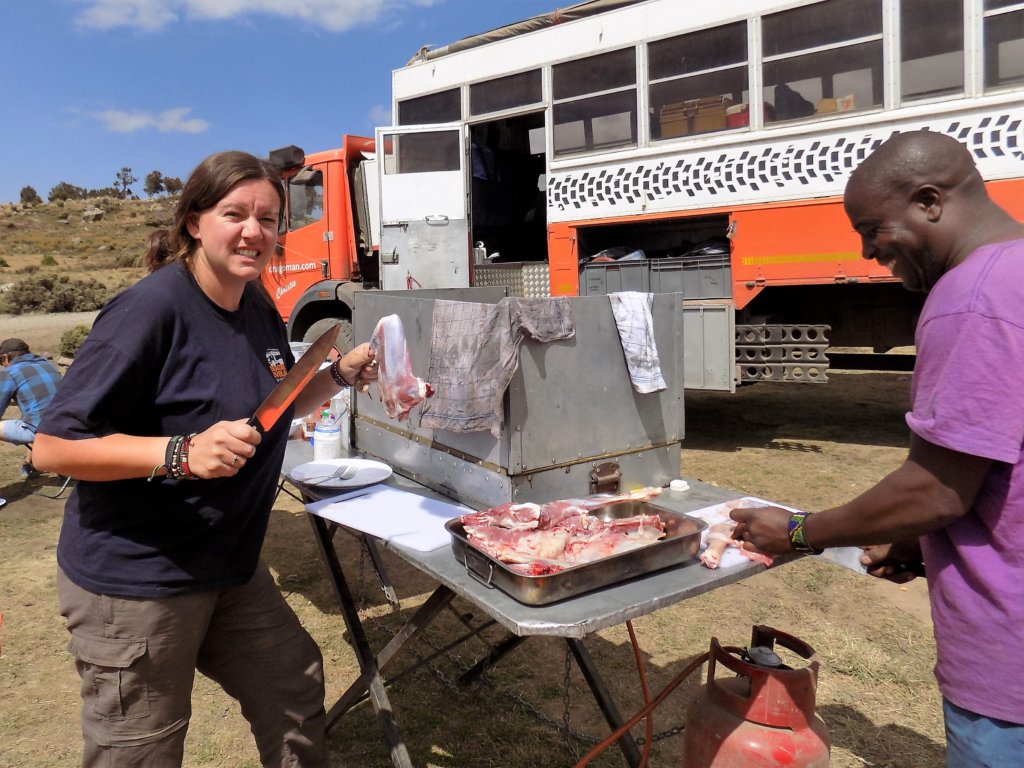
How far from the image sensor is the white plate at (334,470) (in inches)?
108

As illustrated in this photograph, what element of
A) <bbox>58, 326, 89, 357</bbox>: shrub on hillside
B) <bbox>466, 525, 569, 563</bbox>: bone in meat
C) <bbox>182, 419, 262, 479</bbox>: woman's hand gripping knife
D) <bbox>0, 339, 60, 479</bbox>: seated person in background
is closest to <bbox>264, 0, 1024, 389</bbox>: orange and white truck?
<bbox>0, 339, 60, 479</bbox>: seated person in background

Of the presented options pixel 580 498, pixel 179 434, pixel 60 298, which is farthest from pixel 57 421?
pixel 60 298

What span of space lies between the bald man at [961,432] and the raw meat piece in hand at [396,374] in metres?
1.40

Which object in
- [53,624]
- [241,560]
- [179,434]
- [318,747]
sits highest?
[179,434]

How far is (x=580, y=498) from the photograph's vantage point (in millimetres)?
2443

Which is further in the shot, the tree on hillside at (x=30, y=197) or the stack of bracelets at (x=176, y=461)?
the tree on hillside at (x=30, y=197)

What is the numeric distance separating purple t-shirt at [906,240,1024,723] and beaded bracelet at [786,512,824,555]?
275 millimetres

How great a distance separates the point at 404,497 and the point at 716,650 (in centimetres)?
120

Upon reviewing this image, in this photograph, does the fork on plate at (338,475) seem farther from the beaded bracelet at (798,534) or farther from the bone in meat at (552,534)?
the beaded bracelet at (798,534)

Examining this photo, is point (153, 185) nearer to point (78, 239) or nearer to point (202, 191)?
point (78, 239)

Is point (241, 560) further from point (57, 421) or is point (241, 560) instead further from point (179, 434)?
point (57, 421)

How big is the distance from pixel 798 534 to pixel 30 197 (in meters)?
66.9

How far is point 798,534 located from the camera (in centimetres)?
168

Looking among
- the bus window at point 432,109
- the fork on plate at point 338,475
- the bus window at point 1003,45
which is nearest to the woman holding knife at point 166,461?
the fork on plate at point 338,475
